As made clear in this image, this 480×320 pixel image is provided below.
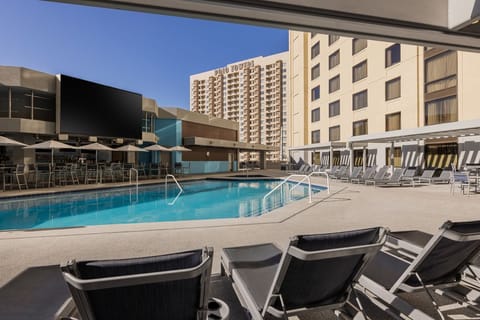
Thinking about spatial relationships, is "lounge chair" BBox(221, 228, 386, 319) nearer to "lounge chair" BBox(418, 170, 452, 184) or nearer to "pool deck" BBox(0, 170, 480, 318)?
"pool deck" BBox(0, 170, 480, 318)

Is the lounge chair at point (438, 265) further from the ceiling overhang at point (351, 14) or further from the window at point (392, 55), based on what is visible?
the window at point (392, 55)

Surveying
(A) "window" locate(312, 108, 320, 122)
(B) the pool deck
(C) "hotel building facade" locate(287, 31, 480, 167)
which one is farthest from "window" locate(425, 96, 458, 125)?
(A) "window" locate(312, 108, 320, 122)

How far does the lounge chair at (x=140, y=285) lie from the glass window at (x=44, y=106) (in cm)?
1707

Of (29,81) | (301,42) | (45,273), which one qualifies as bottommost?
(45,273)

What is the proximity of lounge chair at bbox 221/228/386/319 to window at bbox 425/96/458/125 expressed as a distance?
18.3 meters

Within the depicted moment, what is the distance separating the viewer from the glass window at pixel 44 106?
14531 mm

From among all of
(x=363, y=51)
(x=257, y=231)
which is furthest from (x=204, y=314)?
(x=363, y=51)

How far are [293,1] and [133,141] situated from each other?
18756 mm

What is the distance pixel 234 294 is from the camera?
7.64 feet

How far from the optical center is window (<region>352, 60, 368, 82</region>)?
22.9 m

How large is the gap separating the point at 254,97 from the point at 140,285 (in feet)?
260

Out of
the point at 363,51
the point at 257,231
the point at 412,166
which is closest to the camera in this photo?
the point at 257,231

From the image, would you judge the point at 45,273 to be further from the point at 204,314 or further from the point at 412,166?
the point at 412,166

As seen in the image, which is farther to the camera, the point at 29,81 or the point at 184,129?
the point at 184,129
